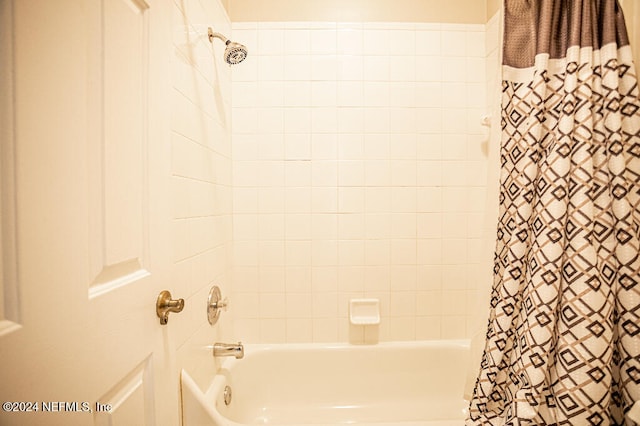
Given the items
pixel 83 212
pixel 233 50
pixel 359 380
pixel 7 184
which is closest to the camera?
pixel 7 184

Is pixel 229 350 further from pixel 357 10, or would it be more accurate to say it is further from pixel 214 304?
pixel 357 10

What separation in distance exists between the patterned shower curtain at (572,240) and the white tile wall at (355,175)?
22.6 inches

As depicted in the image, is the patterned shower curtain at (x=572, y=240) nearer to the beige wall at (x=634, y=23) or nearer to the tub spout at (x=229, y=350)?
the beige wall at (x=634, y=23)

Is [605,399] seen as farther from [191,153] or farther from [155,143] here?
[191,153]

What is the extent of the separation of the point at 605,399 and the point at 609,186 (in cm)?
62

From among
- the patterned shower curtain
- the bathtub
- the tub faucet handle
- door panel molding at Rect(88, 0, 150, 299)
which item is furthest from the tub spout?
the patterned shower curtain

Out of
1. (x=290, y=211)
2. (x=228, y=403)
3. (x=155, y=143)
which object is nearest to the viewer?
(x=155, y=143)

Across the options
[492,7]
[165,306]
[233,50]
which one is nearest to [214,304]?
[165,306]

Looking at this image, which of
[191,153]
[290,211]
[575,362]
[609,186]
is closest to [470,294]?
[575,362]

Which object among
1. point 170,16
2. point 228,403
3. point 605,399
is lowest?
point 228,403

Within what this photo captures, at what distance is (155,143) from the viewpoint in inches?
27.0

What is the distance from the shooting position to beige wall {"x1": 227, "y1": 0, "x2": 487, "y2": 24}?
158 centimetres

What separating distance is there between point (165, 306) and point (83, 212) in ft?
1.01

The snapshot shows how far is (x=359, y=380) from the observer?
1.56 meters
